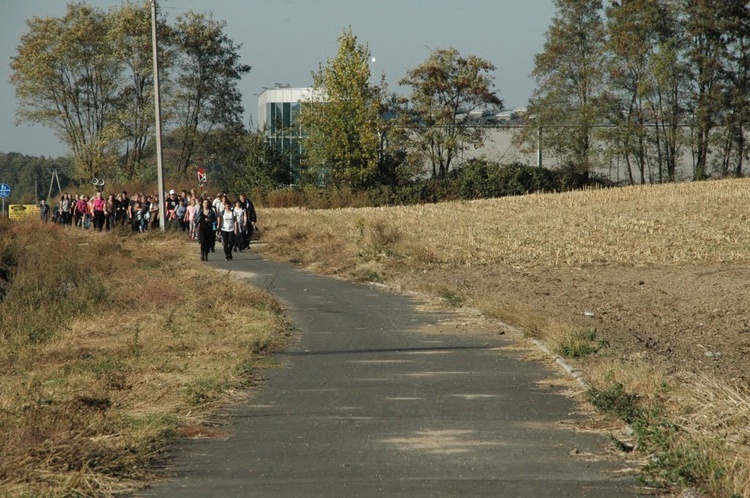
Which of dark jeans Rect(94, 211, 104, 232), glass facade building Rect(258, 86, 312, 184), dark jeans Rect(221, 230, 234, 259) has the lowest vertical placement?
dark jeans Rect(221, 230, 234, 259)

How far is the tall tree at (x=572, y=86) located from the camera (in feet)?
224

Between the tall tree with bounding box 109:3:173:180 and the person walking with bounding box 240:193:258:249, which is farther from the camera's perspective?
the tall tree with bounding box 109:3:173:180

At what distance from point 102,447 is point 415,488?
2480mm

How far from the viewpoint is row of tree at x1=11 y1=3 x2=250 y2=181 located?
74125 millimetres

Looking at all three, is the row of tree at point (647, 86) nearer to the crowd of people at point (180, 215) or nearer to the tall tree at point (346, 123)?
the tall tree at point (346, 123)

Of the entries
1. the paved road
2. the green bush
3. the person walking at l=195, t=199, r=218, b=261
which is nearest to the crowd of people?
the person walking at l=195, t=199, r=218, b=261

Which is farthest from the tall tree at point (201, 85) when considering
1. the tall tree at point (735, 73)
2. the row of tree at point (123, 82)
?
the tall tree at point (735, 73)

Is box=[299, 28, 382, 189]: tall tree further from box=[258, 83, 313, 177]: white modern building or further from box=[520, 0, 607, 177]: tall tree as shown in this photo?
box=[520, 0, 607, 177]: tall tree

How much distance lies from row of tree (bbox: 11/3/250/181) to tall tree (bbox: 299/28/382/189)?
10.4m

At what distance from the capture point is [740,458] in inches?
285

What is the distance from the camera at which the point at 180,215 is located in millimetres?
39031

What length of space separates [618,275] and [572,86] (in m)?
45.7

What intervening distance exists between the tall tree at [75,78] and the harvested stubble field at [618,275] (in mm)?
31758

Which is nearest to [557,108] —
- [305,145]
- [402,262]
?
[305,145]
